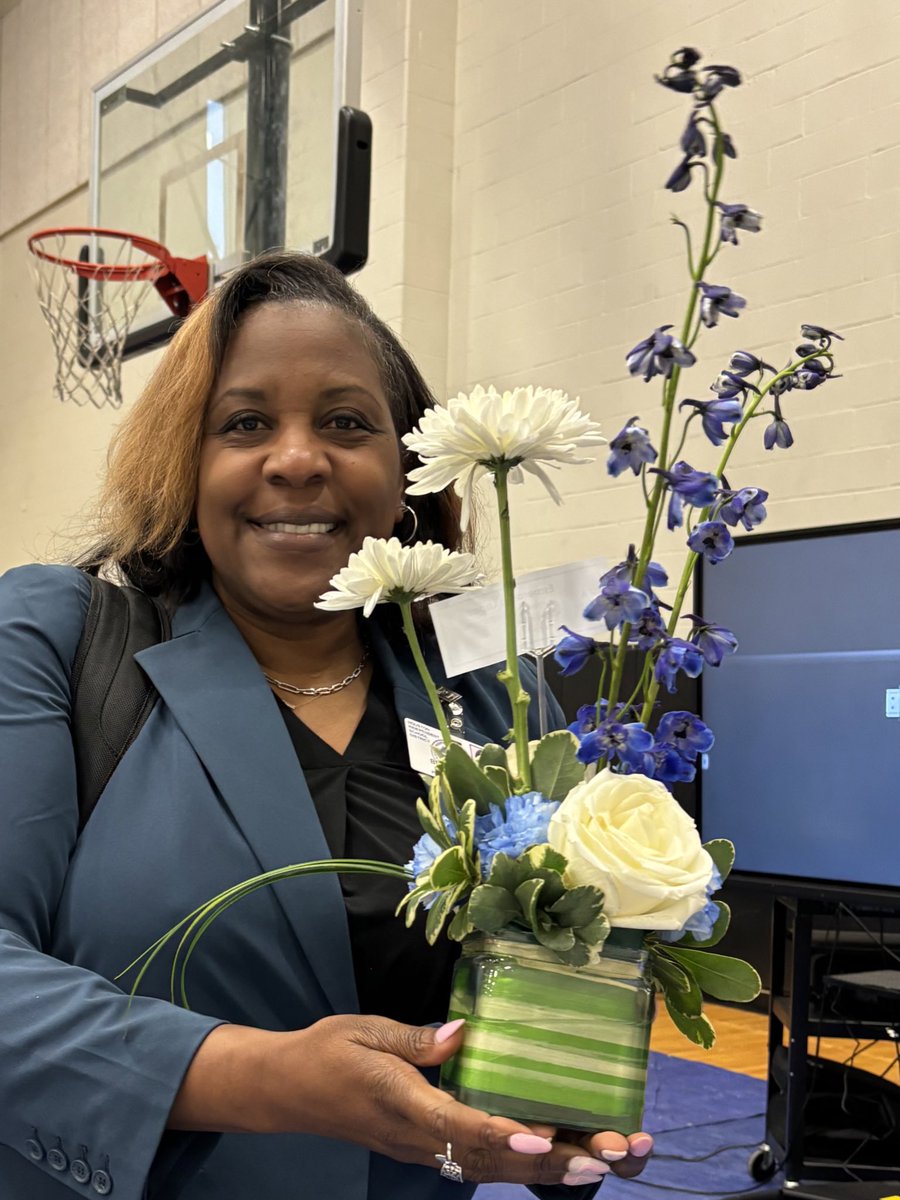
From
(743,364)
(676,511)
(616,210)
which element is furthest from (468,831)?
(616,210)

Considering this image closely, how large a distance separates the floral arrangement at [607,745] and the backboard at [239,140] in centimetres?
326

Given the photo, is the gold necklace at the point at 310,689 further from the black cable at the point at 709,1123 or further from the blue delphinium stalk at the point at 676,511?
the black cable at the point at 709,1123

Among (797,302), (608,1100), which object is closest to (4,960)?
(608,1100)

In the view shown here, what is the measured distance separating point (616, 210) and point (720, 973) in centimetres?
427

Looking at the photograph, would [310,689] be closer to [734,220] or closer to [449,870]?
[449,870]

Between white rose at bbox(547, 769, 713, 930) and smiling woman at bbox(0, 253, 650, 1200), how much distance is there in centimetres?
14

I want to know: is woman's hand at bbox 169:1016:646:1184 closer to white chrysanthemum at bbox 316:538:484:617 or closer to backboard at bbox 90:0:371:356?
white chrysanthemum at bbox 316:538:484:617

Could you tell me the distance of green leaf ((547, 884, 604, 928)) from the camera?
79cm

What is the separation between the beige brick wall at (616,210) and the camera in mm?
4012

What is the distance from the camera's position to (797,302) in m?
4.19

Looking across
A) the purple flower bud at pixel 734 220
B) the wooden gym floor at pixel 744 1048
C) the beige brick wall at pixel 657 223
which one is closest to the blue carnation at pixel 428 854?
the purple flower bud at pixel 734 220

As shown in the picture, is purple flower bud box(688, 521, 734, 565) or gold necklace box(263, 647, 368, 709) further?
gold necklace box(263, 647, 368, 709)

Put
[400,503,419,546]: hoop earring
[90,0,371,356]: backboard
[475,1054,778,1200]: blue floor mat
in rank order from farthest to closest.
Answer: [90,0,371,356]: backboard → [475,1054,778,1200]: blue floor mat → [400,503,419,546]: hoop earring

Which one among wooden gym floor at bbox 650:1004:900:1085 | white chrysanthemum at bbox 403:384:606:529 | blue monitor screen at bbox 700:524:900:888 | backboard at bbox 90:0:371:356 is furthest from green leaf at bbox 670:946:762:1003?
backboard at bbox 90:0:371:356
